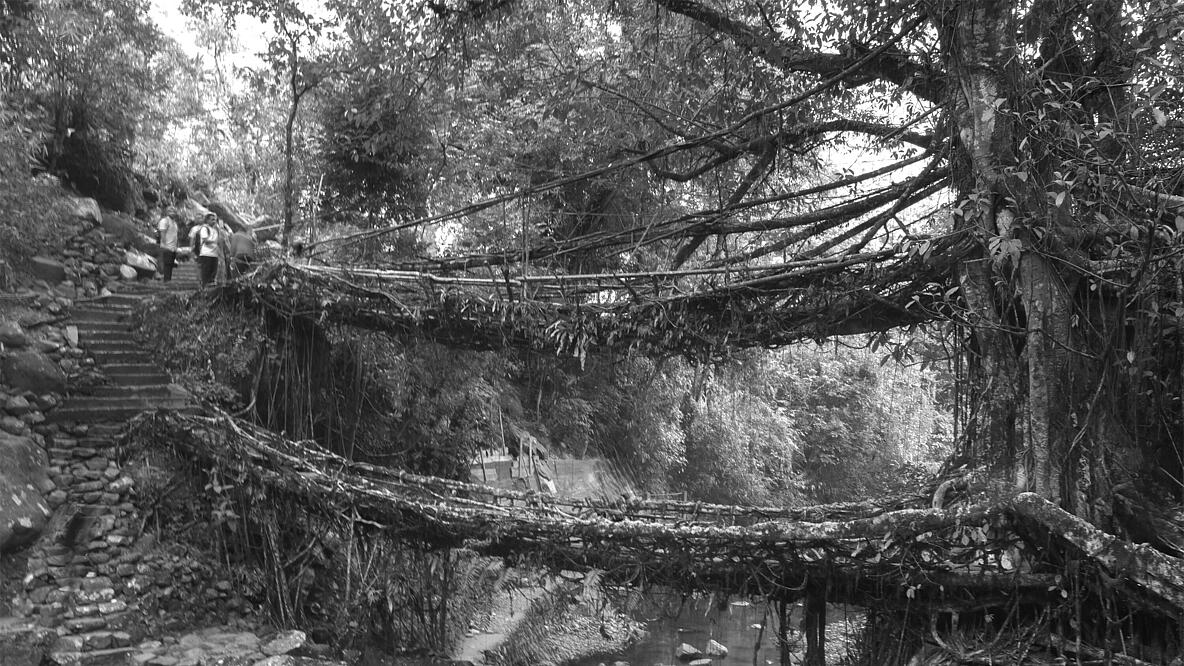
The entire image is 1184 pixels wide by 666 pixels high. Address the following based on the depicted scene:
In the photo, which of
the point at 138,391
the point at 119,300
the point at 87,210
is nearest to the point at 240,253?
the point at 119,300

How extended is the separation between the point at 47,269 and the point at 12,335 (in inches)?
77.8

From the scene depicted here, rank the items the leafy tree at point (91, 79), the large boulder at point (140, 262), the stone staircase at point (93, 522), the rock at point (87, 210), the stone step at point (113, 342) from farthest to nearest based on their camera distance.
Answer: the large boulder at point (140, 262) < the rock at point (87, 210) < the leafy tree at point (91, 79) < the stone step at point (113, 342) < the stone staircase at point (93, 522)

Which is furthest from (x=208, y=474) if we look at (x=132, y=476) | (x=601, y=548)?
(x=601, y=548)

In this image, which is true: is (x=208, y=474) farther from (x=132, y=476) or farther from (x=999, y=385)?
(x=999, y=385)

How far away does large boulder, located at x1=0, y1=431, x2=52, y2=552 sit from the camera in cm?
625

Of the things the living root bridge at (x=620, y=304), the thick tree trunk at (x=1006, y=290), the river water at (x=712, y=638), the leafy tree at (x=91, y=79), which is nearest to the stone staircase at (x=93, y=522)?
the living root bridge at (x=620, y=304)

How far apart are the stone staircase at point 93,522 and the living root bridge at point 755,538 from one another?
0.91 metres

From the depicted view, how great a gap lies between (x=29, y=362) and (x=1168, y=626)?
8649mm

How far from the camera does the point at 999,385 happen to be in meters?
4.29

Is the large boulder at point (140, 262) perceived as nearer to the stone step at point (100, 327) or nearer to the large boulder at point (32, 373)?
the stone step at point (100, 327)

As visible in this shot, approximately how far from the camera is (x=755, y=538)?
453cm

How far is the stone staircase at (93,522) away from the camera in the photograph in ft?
18.7

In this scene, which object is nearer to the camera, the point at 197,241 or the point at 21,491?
the point at 21,491

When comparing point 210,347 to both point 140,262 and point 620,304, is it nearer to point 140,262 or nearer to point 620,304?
point 140,262
